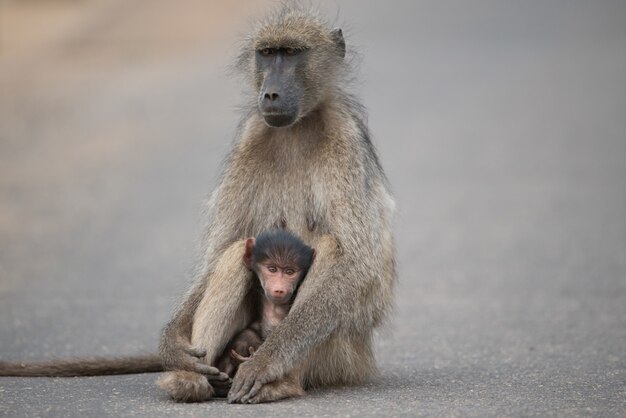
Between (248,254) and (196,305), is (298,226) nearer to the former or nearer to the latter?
(248,254)

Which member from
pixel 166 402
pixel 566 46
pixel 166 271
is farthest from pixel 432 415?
pixel 566 46

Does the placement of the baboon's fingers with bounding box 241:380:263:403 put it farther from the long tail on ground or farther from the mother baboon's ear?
the mother baboon's ear

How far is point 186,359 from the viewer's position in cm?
624

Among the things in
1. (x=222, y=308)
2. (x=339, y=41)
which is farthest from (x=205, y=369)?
(x=339, y=41)

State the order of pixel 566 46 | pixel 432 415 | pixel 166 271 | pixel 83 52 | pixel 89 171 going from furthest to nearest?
1. pixel 566 46
2. pixel 83 52
3. pixel 89 171
4. pixel 166 271
5. pixel 432 415

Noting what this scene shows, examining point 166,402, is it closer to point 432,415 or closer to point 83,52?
point 432,415

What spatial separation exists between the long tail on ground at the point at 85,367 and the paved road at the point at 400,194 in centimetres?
13

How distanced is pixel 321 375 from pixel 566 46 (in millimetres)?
19179

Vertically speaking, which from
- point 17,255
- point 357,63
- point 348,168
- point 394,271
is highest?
point 357,63

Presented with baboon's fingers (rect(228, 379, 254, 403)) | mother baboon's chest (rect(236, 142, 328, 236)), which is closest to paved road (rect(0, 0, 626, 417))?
baboon's fingers (rect(228, 379, 254, 403))

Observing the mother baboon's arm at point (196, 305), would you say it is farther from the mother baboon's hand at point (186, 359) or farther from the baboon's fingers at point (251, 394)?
the baboon's fingers at point (251, 394)

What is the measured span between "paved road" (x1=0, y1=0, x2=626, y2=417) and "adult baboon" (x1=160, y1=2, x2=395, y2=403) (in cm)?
22

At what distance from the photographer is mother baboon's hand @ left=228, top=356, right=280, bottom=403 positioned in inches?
238

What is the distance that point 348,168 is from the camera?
21.7 ft
